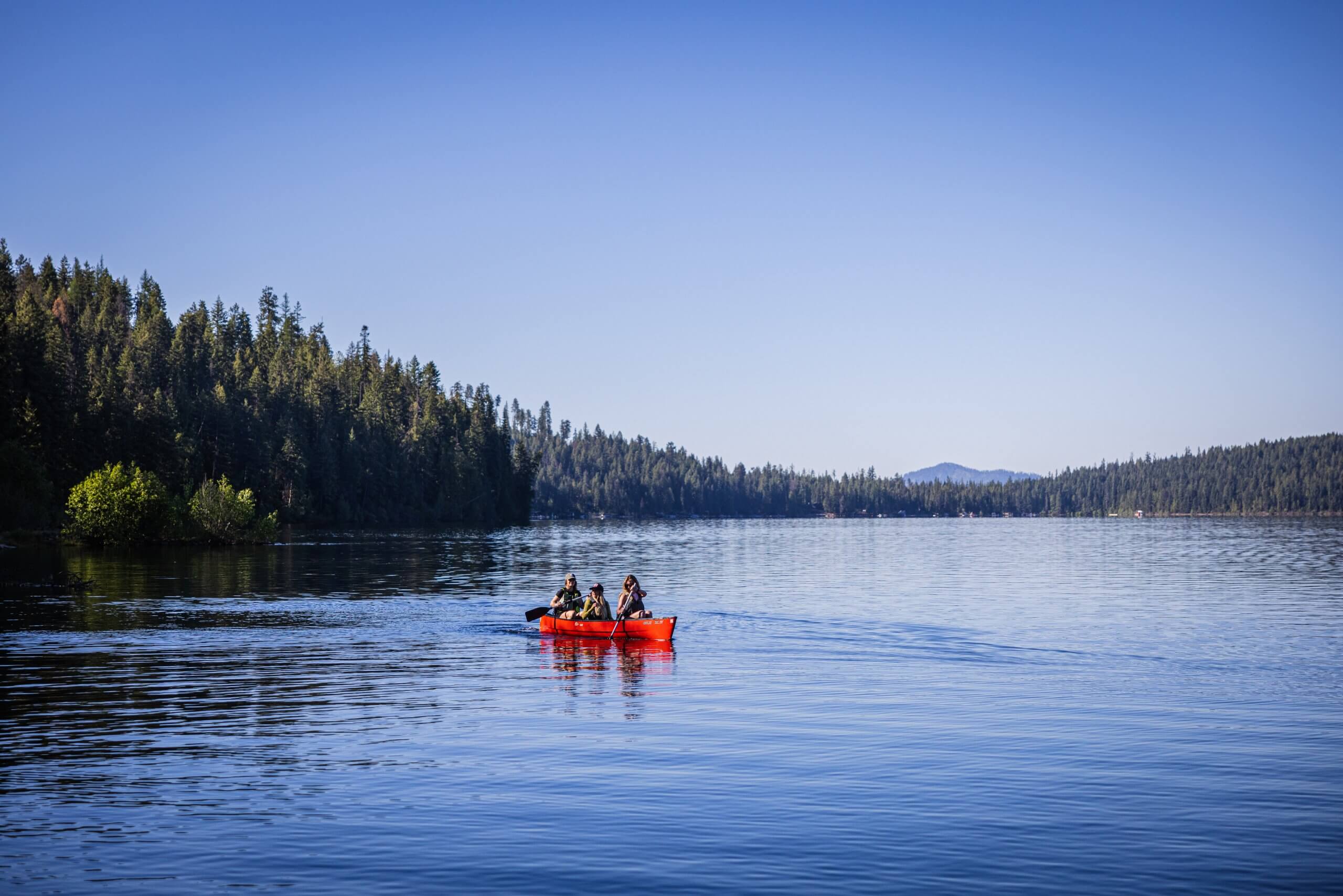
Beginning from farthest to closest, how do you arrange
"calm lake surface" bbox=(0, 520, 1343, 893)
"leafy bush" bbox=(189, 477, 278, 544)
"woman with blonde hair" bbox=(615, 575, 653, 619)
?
"leafy bush" bbox=(189, 477, 278, 544)
"woman with blonde hair" bbox=(615, 575, 653, 619)
"calm lake surface" bbox=(0, 520, 1343, 893)

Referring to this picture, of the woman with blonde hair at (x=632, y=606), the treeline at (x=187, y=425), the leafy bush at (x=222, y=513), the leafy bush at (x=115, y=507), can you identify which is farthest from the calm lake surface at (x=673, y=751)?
the treeline at (x=187, y=425)

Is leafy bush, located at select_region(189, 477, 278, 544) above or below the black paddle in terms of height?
above

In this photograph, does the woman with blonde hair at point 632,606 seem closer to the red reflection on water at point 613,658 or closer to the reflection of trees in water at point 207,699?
the red reflection on water at point 613,658

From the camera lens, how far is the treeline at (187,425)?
102 metres

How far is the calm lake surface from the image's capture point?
46.4 feet

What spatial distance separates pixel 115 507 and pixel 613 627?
206 feet

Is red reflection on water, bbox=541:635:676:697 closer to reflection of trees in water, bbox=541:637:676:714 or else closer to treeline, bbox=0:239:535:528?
reflection of trees in water, bbox=541:637:676:714

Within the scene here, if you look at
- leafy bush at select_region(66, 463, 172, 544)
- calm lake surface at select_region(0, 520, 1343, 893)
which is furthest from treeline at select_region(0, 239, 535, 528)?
calm lake surface at select_region(0, 520, 1343, 893)

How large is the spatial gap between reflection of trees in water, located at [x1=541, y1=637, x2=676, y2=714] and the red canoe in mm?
193

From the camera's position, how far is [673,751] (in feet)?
68.3

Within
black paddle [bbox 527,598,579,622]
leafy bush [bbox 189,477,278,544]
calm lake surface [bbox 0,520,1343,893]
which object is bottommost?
calm lake surface [bbox 0,520,1343,893]

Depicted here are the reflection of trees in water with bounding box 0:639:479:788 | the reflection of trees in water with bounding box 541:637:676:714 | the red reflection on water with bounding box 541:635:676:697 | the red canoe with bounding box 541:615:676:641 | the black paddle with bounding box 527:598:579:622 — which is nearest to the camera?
the reflection of trees in water with bounding box 0:639:479:788

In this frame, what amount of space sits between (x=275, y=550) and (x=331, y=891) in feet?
283

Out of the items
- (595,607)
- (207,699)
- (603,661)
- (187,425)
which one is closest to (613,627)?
(595,607)
